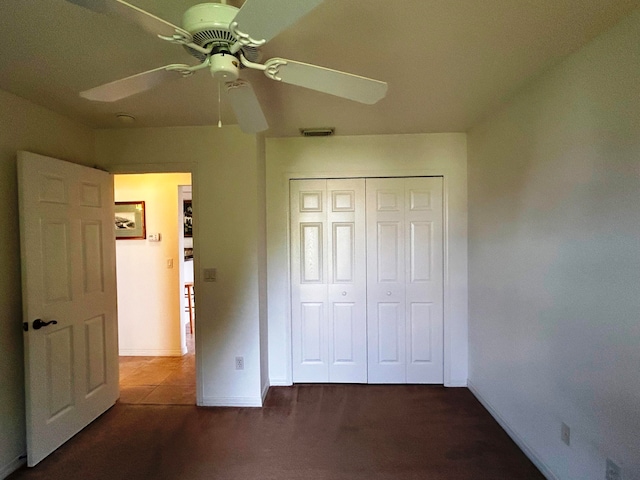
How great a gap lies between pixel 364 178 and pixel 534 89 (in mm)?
1435

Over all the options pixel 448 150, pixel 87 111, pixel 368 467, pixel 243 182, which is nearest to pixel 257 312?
pixel 243 182

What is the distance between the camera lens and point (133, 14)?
917 millimetres

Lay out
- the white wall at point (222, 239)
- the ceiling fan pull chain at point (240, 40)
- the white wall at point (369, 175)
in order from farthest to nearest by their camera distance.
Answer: the white wall at point (369, 175) < the white wall at point (222, 239) < the ceiling fan pull chain at point (240, 40)

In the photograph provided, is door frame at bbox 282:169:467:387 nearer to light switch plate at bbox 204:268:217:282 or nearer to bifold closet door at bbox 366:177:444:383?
bifold closet door at bbox 366:177:444:383

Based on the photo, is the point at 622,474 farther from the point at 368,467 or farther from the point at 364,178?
the point at 364,178

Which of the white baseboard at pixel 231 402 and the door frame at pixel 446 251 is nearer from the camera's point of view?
the white baseboard at pixel 231 402

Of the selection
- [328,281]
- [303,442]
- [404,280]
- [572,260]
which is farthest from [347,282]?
[572,260]

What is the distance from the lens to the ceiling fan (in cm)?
91

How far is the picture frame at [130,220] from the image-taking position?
12.6 ft

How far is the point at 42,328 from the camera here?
81.8 inches

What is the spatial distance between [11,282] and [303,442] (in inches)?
83.5

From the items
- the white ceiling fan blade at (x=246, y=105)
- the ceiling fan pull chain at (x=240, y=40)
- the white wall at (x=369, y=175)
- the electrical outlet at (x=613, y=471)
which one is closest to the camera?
the ceiling fan pull chain at (x=240, y=40)

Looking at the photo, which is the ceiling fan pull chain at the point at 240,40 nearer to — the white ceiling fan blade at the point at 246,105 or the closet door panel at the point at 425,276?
the white ceiling fan blade at the point at 246,105

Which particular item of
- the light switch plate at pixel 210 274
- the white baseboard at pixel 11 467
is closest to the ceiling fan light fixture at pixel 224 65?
the light switch plate at pixel 210 274
